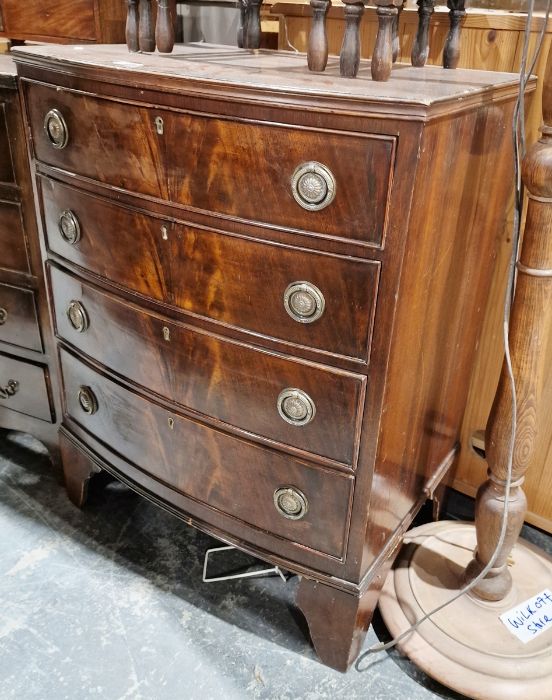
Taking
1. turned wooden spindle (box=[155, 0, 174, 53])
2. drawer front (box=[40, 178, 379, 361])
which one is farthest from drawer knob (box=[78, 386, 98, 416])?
turned wooden spindle (box=[155, 0, 174, 53])

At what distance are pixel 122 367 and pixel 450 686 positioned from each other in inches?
34.7

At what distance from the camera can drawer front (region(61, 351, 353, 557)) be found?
46.1 inches

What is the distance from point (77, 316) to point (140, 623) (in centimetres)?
66

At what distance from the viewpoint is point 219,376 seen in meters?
1.18

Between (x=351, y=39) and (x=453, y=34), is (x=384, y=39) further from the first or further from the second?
(x=453, y=34)

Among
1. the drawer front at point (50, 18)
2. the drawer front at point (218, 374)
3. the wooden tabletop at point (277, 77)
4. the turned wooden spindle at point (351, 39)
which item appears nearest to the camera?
the wooden tabletop at point (277, 77)

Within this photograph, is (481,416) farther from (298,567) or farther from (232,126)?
(232,126)

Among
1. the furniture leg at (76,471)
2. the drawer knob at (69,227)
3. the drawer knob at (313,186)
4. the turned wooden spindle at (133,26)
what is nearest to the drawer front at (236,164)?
the drawer knob at (313,186)

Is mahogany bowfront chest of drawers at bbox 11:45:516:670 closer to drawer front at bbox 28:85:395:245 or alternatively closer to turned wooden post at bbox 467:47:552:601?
drawer front at bbox 28:85:395:245

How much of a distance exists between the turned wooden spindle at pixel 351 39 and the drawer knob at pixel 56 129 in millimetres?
516

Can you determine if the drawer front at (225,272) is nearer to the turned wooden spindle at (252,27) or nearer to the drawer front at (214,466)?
the drawer front at (214,466)

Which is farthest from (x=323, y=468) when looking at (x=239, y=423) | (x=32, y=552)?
(x=32, y=552)

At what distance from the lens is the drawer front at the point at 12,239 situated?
151 centimetres

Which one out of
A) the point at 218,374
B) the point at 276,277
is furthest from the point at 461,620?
the point at 276,277
